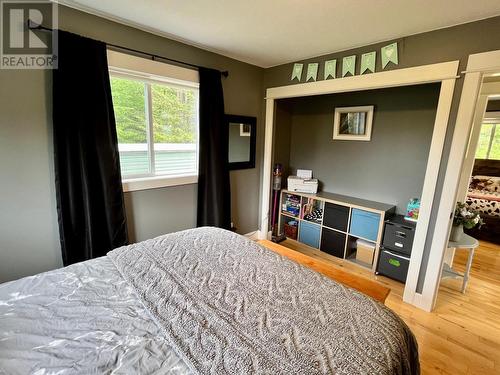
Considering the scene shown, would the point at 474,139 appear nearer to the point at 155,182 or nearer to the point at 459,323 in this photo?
the point at 459,323

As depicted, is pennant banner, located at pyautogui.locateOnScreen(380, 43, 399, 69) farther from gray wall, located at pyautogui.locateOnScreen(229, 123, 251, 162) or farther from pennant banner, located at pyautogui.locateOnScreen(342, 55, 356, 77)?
gray wall, located at pyautogui.locateOnScreen(229, 123, 251, 162)

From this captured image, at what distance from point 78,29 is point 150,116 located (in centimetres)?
82

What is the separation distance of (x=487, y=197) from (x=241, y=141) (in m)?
4.19

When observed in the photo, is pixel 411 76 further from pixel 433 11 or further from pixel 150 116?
pixel 150 116

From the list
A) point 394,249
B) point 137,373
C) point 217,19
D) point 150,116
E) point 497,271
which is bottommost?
point 497,271

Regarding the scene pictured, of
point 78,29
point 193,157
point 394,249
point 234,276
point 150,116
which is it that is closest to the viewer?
point 234,276

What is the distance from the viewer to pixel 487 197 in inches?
158

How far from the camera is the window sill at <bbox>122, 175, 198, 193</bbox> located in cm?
231

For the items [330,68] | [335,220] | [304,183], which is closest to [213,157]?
[304,183]

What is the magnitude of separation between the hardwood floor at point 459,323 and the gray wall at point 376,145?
0.98 metres

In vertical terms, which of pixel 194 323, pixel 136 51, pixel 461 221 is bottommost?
pixel 194 323

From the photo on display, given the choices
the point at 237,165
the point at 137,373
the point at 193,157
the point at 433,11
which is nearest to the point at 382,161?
the point at 433,11

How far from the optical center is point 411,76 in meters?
2.10

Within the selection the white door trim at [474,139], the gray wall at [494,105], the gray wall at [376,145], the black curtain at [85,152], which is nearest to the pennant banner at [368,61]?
the gray wall at [376,145]
